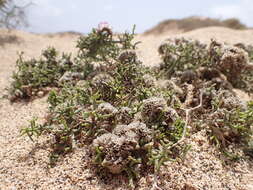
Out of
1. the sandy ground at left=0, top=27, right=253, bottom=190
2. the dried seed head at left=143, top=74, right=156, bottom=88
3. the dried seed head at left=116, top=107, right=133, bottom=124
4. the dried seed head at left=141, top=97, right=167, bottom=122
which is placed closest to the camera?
the sandy ground at left=0, top=27, right=253, bottom=190

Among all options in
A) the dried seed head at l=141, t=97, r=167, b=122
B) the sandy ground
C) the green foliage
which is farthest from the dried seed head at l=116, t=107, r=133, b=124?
the sandy ground

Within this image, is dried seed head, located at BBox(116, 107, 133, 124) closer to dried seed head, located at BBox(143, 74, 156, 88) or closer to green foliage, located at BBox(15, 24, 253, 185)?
green foliage, located at BBox(15, 24, 253, 185)

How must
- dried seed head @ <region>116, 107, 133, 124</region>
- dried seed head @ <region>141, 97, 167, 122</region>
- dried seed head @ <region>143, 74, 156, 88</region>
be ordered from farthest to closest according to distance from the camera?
dried seed head @ <region>143, 74, 156, 88</region> < dried seed head @ <region>116, 107, 133, 124</region> < dried seed head @ <region>141, 97, 167, 122</region>

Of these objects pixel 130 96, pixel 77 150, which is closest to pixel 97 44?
pixel 130 96

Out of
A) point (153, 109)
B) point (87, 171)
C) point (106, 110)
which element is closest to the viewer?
point (87, 171)

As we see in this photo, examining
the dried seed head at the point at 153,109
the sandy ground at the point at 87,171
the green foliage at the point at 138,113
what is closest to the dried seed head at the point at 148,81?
the green foliage at the point at 138,113

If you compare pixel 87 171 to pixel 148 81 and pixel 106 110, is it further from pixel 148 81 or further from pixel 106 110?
pixel 148 81

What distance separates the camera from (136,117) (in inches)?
83.3

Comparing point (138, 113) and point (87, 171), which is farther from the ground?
point (138, 113)

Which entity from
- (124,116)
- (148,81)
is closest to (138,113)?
(124,116)

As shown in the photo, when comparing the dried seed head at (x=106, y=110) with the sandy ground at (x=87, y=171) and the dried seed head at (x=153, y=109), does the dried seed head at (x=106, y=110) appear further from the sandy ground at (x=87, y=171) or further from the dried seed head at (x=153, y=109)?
the sandy ground at (x=87, y=171)

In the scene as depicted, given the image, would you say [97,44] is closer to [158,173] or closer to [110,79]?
[110,79]

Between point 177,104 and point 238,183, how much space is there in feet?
2.97

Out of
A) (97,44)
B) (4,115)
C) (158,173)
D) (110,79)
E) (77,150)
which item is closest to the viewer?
(158,173)
